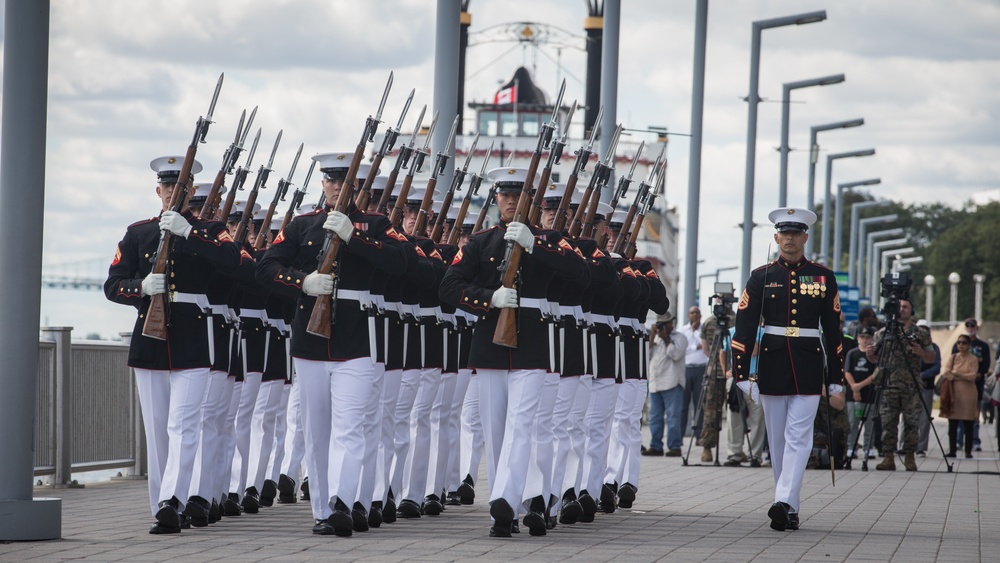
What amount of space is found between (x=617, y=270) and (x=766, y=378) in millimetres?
1640

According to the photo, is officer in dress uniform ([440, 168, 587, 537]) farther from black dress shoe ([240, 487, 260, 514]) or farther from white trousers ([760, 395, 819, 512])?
black dress shoe ([240, 487, 260, 514])

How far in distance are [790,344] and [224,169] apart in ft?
13.8

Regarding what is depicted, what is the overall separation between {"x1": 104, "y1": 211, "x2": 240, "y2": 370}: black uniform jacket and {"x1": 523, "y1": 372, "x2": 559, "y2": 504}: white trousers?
217 cm

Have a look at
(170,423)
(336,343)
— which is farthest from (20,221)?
(336,343)

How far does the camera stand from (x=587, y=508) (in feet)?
39.7

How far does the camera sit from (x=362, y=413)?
10375mm

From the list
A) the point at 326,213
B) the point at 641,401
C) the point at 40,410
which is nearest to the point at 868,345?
the point at 641,401

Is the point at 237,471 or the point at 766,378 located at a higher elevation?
the point at 766,378

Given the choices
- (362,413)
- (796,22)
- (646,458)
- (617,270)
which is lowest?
(646,458)

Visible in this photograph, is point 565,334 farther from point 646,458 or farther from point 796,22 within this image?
point 796,22

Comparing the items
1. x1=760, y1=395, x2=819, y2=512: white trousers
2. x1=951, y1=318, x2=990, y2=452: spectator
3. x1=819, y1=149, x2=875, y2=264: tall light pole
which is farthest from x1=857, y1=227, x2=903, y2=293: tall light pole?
x1=760, y1=395, x2=819, y2=512: white trousers

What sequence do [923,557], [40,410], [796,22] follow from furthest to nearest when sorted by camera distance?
1. [796,22]
2. [40,410]
3. [923,557]

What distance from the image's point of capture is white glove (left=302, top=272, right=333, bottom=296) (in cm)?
1030

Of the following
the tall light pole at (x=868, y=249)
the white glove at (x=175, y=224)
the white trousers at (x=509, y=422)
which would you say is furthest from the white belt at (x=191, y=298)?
the tall light pole at (x=868, y=249)
